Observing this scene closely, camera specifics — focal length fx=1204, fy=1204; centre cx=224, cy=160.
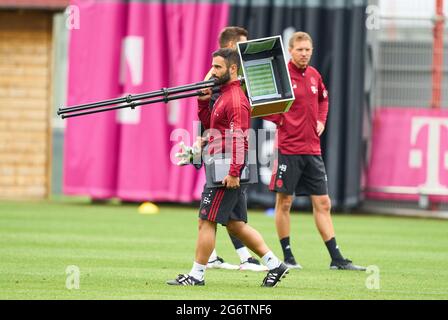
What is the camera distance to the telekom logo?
21000 mm

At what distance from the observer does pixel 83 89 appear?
2241 centimetres

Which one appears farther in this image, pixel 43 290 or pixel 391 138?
pixel 391 138

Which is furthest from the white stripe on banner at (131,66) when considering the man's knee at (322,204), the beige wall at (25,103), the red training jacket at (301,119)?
the man's knee at (322,204)

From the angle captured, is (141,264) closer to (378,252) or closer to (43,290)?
(43,290)

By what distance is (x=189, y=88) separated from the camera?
34.7ft

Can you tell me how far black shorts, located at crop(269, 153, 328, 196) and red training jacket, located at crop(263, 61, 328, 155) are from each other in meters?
0.08

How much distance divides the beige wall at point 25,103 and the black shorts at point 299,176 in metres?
11.1

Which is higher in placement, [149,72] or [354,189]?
[149,72]

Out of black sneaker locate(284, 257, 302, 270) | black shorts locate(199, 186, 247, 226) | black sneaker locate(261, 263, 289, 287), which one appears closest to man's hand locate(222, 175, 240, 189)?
black shorts locate(199, 186, 247, 226)
